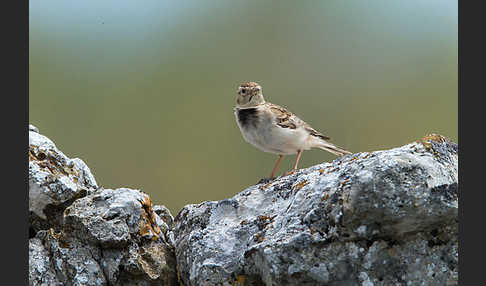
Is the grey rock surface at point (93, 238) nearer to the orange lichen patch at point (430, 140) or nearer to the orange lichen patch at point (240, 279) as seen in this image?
the orange lichen patch at point (240, 279)

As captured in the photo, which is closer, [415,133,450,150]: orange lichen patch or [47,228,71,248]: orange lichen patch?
[415,133,450,150]: orange lichen patch

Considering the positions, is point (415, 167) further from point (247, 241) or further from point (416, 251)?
point (247, 241)

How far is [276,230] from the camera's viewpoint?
4219 millimetres

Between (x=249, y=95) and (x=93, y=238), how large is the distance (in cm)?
496

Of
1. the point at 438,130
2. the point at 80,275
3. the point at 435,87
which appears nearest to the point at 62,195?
the point at 80,275

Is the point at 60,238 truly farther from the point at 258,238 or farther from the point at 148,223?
the point at 258,238

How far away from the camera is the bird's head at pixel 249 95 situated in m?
9.03

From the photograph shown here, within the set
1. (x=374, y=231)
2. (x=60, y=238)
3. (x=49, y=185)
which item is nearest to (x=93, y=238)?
(x=60, y=238)

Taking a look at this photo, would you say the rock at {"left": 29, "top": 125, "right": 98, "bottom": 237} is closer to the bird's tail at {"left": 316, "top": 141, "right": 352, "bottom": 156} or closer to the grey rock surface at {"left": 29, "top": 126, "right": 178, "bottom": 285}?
the grey rock surface at {"left": 29, "top": 126, "right": 178, "bottom": 285}

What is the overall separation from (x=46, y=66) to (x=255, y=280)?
20224 millimetres

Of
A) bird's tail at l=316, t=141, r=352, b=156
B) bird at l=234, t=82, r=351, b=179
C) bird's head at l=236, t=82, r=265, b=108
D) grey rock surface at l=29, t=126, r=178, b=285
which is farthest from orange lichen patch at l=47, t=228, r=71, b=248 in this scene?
bird's tail at l=316, t=141, r=352, b=156

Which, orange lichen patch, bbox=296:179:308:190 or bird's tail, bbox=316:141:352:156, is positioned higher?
orange lichen patch, bbox=296:179:308:190

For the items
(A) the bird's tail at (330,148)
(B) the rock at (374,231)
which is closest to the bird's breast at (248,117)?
(A) the bird's tail at (330,148)

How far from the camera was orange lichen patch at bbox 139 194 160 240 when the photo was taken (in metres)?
4.96
